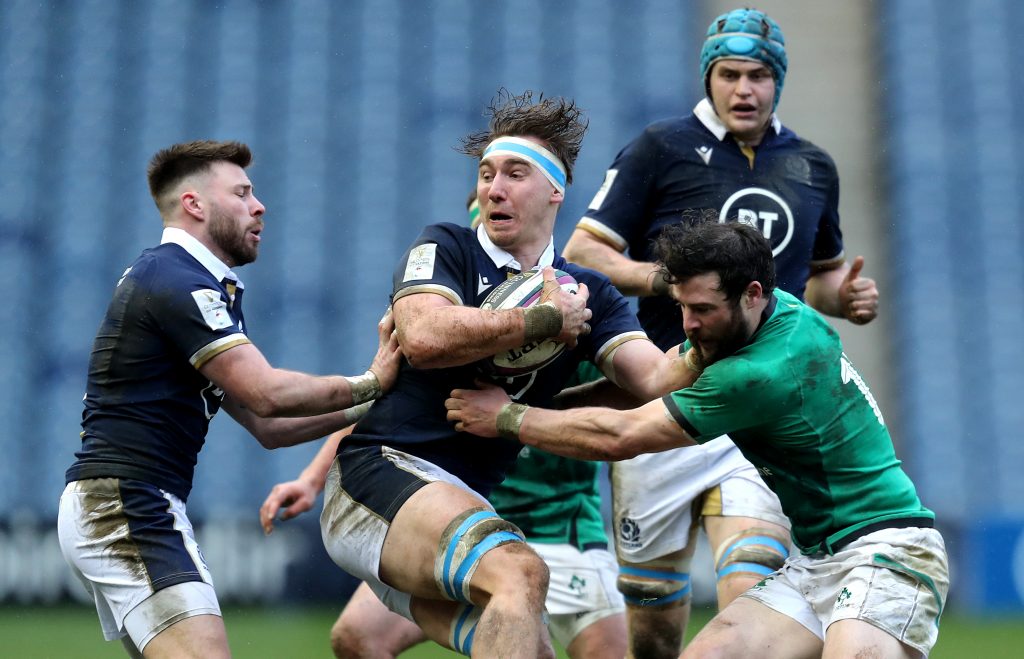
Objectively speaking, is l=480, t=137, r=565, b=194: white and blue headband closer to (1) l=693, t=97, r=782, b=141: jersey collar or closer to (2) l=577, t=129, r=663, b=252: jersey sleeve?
(2) l=577, t=129, r=663, b=252: jersey sleeve

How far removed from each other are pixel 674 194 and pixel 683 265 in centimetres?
158

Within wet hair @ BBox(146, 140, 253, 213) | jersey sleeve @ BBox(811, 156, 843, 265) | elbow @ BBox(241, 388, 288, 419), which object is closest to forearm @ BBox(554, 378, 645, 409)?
elbow @ BBox(241, 388, 288, 419)

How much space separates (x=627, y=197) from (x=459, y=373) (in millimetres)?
1639

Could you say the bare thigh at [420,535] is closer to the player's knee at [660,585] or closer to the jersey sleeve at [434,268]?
the jersey sleeve at [434,268]

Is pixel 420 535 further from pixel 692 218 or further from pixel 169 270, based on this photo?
pixel 692 218

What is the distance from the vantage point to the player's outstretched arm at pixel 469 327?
16.0 feet

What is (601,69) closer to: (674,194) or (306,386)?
(674,194)

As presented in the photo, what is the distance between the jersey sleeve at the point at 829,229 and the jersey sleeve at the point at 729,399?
74.4 inches

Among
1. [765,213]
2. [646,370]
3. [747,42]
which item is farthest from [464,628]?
[747,42]

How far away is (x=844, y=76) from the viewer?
52.8 ft

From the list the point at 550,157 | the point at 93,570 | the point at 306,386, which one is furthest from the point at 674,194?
the point at 93,570

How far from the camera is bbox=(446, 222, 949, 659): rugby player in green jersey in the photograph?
4.80m

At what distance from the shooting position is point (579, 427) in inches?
196

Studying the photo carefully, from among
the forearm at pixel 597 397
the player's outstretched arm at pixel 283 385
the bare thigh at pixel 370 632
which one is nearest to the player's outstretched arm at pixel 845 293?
the forearm at pixel 597 397
